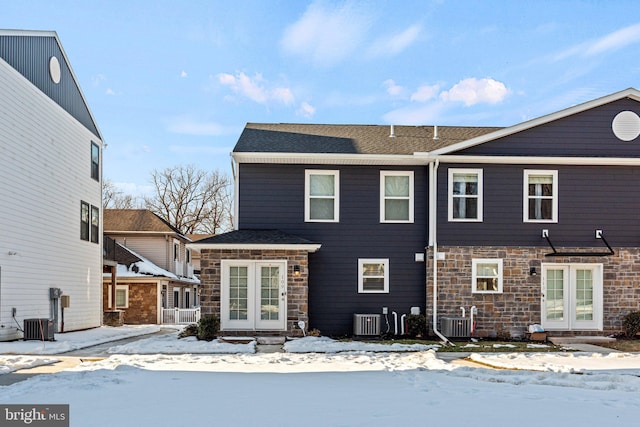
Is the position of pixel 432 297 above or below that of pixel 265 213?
below

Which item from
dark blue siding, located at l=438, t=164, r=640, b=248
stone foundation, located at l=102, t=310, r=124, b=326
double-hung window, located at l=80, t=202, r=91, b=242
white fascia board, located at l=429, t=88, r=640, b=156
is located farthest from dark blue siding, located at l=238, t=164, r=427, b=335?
stone foundation, located at l=102, t=310, r=124, b=326

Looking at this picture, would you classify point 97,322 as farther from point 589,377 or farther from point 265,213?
point 589,377

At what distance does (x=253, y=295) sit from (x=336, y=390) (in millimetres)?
7057

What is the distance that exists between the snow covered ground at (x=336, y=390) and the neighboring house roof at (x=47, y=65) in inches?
305

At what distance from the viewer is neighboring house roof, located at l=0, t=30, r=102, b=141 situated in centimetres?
1445

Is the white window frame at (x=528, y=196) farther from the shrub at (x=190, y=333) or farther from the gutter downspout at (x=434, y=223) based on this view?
the shrub at (x=190, y=333)

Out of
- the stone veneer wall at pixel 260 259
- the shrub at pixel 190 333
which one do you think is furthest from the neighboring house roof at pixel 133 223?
the stone veneer wall at pixel 260 259

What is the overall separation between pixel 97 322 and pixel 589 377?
16535 mm

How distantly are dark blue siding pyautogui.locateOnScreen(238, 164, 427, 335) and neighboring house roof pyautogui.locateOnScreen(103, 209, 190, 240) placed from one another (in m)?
14.4

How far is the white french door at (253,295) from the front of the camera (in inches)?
569

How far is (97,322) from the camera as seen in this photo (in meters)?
20.6

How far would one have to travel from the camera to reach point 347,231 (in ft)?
51.1

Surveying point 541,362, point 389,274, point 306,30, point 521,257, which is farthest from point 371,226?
point 541,362

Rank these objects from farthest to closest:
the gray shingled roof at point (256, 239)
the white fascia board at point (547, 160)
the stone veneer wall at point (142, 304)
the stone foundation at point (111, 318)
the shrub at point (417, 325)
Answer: the stone veneer wall at point (142, 304) → the stone foundation at point (111, 318) → the white fascia board at point (547, 160) → the shrub at point (417, 325) → the gray shingled roof at point (256, 239)
